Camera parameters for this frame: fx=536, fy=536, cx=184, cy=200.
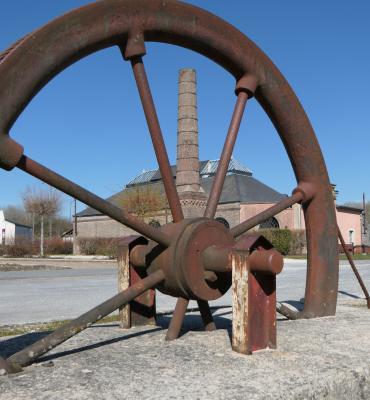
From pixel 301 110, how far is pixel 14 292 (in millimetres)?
7095

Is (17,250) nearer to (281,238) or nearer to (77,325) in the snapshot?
(281,238)

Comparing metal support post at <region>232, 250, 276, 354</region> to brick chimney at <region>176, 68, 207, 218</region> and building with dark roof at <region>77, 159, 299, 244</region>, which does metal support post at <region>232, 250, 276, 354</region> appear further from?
building with dark roof at <region>77, 159, 299, 244</region>

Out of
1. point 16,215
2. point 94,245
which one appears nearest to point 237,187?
point 94,245

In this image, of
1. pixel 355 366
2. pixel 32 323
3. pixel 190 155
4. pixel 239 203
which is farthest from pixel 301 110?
pixel 239 203

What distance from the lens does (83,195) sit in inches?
118

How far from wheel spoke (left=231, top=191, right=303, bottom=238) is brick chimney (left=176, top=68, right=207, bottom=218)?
68.6 ft

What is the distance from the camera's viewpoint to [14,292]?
970 cm

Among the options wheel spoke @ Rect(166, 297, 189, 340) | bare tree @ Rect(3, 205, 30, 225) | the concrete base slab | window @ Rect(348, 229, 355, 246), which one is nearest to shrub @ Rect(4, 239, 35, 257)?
window @ Rect(348, 229, 355, 246)

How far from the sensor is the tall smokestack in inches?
997

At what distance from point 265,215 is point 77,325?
67.3 inches

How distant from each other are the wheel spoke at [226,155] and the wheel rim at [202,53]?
251 mm

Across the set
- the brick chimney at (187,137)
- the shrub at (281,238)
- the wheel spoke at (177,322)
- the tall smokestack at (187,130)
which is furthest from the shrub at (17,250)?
the wheel spoke at (177,322)

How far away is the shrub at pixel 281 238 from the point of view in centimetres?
3088

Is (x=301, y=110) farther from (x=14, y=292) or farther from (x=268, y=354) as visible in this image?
(x=14, y=292)
